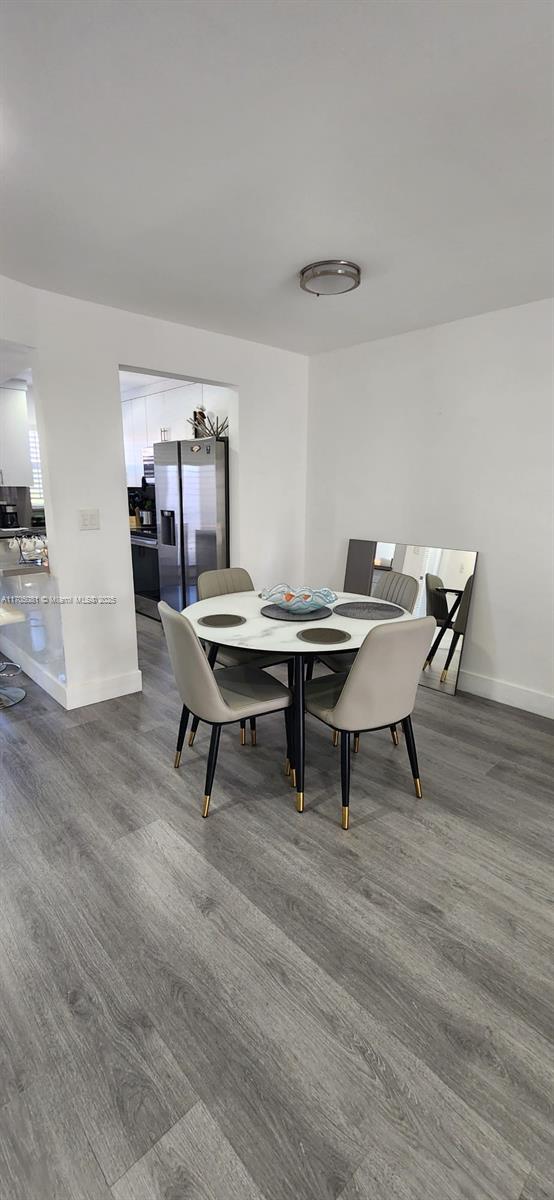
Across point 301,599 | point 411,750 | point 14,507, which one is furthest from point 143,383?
point 411,750

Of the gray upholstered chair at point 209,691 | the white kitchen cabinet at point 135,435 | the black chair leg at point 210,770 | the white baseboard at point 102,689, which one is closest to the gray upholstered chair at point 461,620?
the gray upholstered chair at point 209,691

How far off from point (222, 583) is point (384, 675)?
63.2 inches

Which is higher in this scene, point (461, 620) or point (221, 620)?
point (221, 620)

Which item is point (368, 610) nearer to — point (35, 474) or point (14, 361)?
point (14, 361)

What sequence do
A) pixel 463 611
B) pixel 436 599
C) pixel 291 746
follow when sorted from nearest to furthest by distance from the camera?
1. pixel 291 746
2. pixel 463 611
3. pixel 436 599

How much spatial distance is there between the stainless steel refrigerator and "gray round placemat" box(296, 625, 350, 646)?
2194 mm

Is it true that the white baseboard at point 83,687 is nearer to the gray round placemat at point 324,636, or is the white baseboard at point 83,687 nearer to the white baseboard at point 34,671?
the white baseboard at point 34,671

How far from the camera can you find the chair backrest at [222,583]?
341 cm

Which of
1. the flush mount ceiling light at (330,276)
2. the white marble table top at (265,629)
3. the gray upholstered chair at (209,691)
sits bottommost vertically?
the gray upholstered chair at (209,691)

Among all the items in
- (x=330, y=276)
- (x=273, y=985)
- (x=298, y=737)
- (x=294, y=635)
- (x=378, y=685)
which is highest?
(x=330, y=276)

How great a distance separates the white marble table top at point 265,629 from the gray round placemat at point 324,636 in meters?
0.02

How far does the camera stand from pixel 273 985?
5.21 ft

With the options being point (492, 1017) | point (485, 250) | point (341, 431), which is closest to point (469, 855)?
point (492, 1017)

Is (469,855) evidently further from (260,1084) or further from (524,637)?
(524,637)
